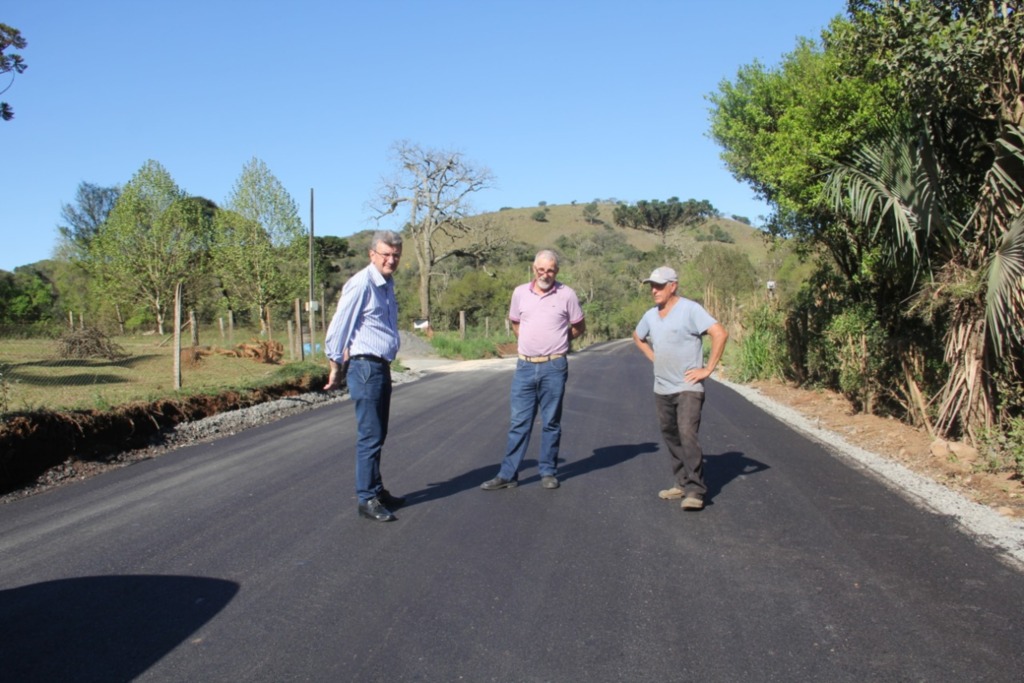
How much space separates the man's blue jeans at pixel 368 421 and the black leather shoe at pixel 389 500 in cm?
6

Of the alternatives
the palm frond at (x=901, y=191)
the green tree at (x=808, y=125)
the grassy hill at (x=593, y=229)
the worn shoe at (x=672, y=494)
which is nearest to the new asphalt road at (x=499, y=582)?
the worn shoe at (x=672, y=494)

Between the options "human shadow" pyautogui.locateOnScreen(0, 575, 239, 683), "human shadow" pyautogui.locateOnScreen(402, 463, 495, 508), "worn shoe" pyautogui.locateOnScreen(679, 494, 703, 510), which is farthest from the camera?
"human shadow" pyautogui.locateOnScreen(402, 463, 495, 508)

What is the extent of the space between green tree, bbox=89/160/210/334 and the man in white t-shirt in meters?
34.3

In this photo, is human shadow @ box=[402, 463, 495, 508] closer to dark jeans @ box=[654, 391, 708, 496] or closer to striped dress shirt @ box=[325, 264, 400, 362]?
striped dress shirt @ box=[325, 264, 400, 362]

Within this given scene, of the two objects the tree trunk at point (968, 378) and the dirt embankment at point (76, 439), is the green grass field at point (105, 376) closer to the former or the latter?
the dirt embankment at point (76, 439)

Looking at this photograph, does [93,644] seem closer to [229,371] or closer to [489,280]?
[229,371]

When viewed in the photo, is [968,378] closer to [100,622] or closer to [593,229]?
[100,622]

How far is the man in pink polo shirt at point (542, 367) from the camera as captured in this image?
646 centimetres

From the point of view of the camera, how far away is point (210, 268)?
41.9 m

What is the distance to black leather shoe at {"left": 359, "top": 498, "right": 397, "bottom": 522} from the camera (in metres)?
5.48

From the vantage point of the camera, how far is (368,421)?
5652 mm

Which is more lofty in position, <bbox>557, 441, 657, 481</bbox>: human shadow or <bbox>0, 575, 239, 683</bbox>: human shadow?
<bbox>557, 441, 657, 481</bbox>: human shadow

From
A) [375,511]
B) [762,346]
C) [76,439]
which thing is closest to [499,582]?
[375,511]

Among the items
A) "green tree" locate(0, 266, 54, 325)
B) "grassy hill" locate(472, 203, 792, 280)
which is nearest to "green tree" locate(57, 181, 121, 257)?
"green tree" locate(0, 266, 54, 325)
